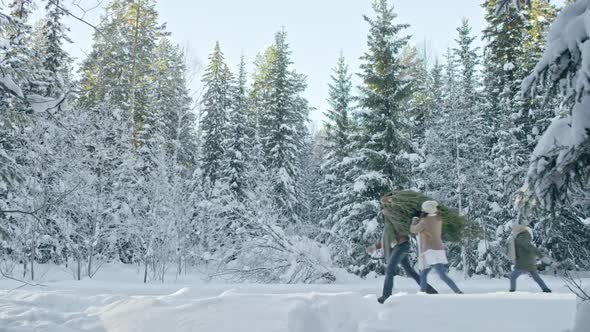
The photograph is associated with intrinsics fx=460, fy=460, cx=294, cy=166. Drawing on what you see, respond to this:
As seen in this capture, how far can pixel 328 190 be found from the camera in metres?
34.7

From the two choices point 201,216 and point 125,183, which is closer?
point 125,183

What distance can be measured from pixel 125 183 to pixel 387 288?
16195 mm

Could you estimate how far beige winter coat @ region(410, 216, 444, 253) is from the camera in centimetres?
788

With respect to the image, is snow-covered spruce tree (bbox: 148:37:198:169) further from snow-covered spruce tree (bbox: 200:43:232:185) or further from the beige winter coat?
the beige winter coat

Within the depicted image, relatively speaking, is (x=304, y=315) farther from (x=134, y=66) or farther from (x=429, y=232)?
(x=134, y=66)

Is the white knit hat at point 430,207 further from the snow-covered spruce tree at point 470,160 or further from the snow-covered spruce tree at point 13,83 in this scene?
the snow-covered spruce tree at point 470,160

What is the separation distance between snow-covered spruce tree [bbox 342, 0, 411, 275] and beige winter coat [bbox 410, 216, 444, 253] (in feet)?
35.1

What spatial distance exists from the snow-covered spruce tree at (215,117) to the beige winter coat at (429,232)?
22541 millimetres

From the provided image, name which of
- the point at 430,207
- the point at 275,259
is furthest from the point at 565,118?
the point at 275,259

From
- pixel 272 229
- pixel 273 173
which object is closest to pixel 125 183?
pixel 272 229

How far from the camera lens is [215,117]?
31500 mm

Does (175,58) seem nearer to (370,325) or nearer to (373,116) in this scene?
(373,116)

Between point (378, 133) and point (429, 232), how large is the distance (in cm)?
1224

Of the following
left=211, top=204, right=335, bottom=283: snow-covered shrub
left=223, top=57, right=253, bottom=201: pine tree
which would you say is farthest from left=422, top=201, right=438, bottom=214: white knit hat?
left=223, top=57, right=253, bottom=201: pine tree
